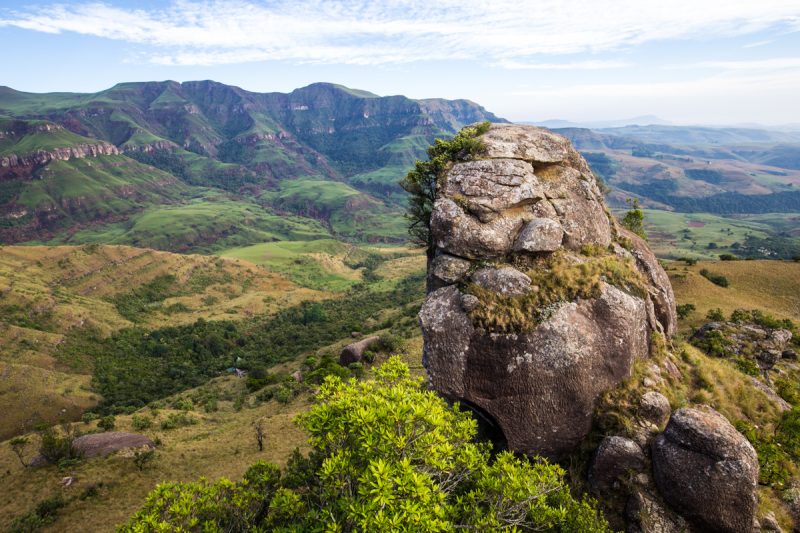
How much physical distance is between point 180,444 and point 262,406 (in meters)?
11.2

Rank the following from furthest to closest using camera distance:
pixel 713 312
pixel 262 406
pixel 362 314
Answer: pixel 362 314
pixel 262 406
pixel 713 312

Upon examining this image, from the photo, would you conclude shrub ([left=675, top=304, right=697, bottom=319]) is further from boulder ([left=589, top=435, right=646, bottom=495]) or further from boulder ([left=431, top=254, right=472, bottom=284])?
Answer: boulder ([left=431, top=254, right=472, bottom=284])

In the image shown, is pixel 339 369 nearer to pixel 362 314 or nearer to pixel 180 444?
pixel 180 444

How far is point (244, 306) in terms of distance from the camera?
424ft

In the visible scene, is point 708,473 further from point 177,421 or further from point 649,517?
point 177,421

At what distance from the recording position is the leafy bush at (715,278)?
190 feet

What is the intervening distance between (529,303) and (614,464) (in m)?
8.87

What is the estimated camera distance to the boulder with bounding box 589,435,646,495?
60.3ft

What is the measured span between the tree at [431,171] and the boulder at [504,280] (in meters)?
7.99

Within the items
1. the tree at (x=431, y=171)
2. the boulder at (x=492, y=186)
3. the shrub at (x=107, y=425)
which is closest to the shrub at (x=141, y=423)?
the shrub at (x=107, y=425)

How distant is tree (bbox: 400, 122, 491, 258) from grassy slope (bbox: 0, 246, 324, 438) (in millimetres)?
70625

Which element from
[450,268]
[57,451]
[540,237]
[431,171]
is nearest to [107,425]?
[57,451]

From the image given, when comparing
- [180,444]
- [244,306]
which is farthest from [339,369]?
[244,306]

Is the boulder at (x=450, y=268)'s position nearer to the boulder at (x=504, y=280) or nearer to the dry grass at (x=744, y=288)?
the boulder at (x=504, y=280)
